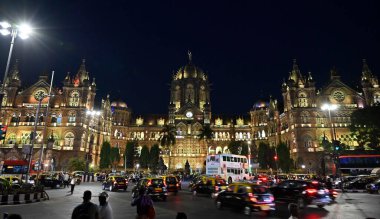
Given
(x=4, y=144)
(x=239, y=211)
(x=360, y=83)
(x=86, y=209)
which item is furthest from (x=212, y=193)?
(x=360, y=83)

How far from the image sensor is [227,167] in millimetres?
39062

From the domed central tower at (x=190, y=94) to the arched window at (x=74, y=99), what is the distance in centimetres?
3598

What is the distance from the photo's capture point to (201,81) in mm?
113688

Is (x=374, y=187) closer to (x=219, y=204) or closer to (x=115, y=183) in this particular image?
(x=219, y=204)

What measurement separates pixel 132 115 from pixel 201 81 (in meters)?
33.7

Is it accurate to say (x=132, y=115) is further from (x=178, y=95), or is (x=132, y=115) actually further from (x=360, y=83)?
(x=360, y=83)

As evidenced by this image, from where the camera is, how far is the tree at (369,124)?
51.3 m

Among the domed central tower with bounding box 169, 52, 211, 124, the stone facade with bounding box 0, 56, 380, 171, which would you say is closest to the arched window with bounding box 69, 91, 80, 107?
the stone facade with bounding box 0, 56, 380, 171

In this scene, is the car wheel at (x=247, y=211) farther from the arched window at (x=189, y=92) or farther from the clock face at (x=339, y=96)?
the arched window at (x=189, y=92)

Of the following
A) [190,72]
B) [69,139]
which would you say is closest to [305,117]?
[190,72]

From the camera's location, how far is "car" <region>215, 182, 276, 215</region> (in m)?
14.3

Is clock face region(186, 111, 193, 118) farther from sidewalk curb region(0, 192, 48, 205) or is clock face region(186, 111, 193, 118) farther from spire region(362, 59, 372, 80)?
sidewalk curb region(0, 192, 48, 205)

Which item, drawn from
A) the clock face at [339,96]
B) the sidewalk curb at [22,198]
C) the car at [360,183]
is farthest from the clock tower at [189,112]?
the sidewalk curb at [22,198]

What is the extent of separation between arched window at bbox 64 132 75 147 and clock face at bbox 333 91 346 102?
74756 millimetres
